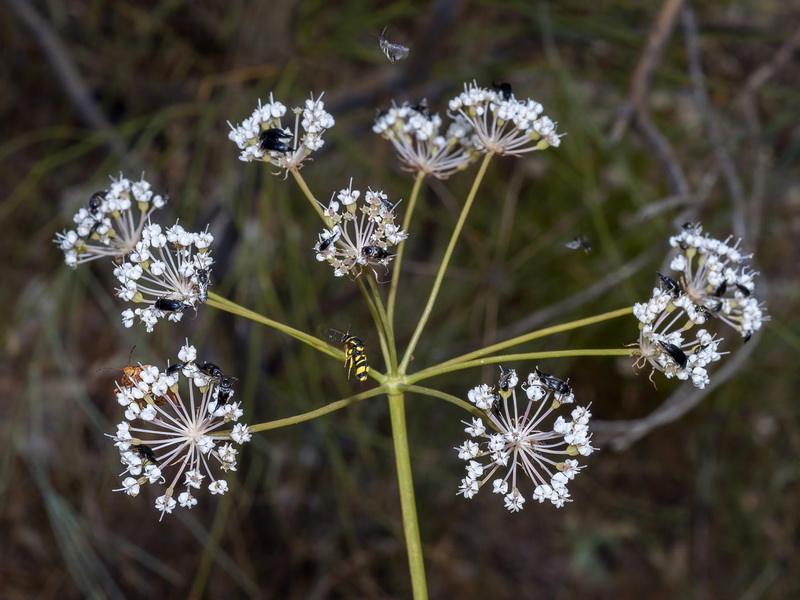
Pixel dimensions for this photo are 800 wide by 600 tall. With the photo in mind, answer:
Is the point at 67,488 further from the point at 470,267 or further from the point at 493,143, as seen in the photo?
the point at 493,143

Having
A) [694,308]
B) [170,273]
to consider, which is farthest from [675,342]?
[170,273]

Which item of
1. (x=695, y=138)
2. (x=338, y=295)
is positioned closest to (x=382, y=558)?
(x=338, y=295)

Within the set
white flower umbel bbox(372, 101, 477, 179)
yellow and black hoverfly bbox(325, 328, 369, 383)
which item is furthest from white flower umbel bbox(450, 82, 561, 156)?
yellow and black hoverfly bbox(325, 328, 369, 383)

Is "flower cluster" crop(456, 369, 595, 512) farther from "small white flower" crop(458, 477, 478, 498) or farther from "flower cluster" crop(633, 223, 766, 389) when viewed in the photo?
"flower cluster" crop(633, 223, 766, 389)

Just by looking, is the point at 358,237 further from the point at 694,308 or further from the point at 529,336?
the point at 694,308

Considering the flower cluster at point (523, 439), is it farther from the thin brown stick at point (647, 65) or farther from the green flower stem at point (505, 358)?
the thin brown stick at point (647, 65)

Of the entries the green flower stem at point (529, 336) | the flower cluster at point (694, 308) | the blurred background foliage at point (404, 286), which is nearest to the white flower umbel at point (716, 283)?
the flower cluster at point (694, 308)
